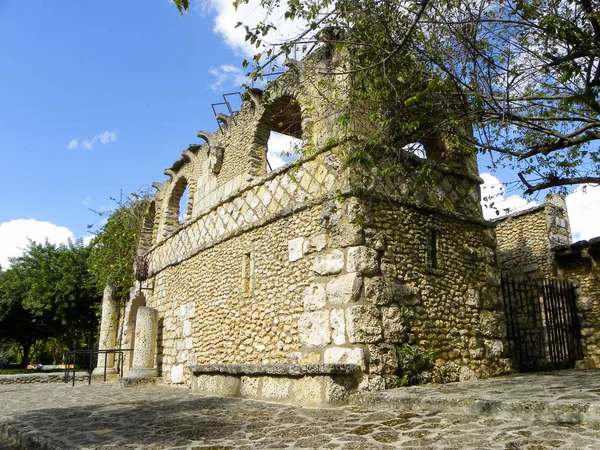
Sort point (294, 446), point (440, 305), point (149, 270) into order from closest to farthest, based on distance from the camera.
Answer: point (294, 446) < point (440, 305) < point (149, 270)

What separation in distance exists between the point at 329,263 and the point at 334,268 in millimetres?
110

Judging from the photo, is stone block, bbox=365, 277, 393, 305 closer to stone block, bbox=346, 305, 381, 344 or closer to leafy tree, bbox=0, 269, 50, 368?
stone block, bbox=346, 305, 381, 344

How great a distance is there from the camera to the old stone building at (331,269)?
19.2ft

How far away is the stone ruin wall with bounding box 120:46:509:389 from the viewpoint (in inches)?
235

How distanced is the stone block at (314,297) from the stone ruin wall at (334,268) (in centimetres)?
2

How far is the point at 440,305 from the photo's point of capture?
21.8ft

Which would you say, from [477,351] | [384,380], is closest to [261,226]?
[384,380]

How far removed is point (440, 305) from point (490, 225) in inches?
80.1

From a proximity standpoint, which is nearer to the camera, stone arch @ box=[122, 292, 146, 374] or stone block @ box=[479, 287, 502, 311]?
stone block @ box=[479, 287, 502, 311]

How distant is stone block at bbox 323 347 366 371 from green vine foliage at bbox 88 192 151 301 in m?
9.80

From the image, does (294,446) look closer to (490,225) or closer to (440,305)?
(440,305)

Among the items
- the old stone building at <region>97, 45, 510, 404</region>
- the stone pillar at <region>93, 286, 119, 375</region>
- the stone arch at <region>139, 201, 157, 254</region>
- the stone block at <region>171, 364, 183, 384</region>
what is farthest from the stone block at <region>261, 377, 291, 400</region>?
the stone pillar at <region>93, 286, 119, 375</region>

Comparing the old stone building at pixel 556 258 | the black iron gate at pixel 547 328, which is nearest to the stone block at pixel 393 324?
the black iron gate at pixel 547 328

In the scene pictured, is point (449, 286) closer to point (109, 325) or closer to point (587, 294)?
point (587, 294)
